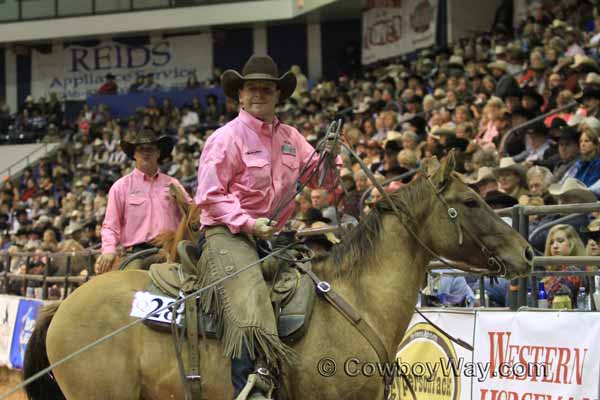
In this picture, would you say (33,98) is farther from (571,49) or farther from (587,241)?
(587,241)

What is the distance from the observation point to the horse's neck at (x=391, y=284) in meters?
5.88

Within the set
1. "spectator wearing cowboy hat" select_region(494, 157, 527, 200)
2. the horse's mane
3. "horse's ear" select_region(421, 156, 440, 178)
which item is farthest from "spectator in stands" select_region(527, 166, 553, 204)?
the horse's mane

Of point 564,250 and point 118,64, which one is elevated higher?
point 118,64

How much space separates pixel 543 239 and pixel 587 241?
38 centimetres

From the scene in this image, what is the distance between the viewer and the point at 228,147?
598 cm

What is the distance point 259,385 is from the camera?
554 centimetres

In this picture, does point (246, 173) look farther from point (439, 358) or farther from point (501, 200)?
point (501, 200)

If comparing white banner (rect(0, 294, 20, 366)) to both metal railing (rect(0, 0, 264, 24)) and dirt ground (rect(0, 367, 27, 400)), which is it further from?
metal railing (rect(0, 0, 264, 24))

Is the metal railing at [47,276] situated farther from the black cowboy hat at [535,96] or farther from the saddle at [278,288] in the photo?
the saddle at [278,288]

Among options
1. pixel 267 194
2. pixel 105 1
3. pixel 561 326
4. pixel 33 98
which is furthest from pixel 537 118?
pixel 33 98

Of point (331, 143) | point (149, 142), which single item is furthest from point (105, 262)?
point (331, 143)

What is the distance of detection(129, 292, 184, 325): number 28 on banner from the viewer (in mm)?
6035

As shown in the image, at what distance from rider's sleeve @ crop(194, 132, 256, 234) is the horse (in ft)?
2.11

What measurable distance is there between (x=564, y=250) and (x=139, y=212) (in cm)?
362
